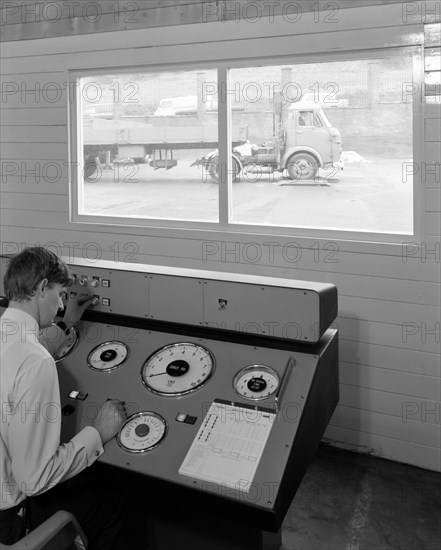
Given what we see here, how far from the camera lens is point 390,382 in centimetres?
333

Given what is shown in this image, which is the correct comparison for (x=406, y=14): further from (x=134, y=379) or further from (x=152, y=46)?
(x=134, y=379)

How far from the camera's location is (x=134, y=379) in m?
2.09

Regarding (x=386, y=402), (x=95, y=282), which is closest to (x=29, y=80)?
(x=95, y=282)

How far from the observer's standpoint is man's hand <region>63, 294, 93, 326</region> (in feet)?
7.68

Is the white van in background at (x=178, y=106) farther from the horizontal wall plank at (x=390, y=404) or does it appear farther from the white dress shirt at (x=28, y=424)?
the white dress shirt at (x=28, y=424)

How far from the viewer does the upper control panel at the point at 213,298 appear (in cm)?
201

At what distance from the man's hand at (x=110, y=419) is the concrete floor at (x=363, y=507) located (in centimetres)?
127

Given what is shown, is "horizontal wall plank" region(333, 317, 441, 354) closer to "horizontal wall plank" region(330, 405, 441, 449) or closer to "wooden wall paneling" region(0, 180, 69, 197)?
"horizontal wall plank" region(330, 405, 441, 449)

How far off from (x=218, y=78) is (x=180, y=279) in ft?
6.08

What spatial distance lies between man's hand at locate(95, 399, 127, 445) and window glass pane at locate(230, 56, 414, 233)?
1.93 meters

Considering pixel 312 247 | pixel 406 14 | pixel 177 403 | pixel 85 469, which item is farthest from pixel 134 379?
pixel 406 14

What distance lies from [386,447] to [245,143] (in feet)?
6.88

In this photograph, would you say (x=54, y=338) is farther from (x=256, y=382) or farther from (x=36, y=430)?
(x=256, y=382)

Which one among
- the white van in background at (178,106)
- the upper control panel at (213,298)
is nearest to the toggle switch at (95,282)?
the upper control panel at (213,298)
